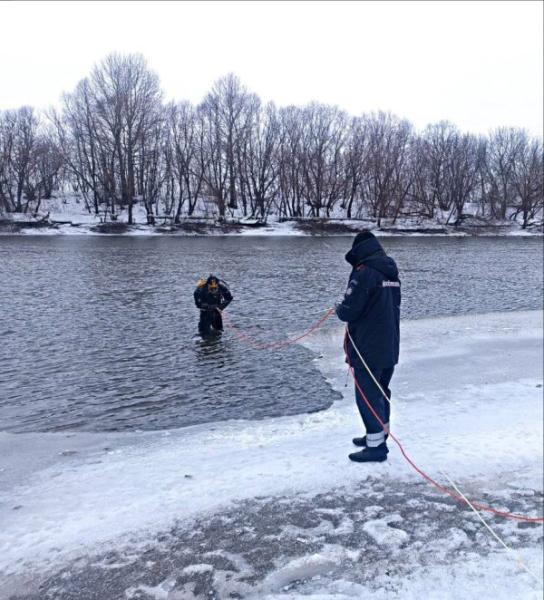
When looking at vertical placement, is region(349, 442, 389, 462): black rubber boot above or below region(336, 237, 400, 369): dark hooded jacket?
below

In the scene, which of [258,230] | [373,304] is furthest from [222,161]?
[373,304]

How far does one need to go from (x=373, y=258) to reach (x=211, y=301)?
730 centimetres

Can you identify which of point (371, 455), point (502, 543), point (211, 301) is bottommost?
point (502, 543)

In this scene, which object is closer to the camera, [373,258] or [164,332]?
[373,258]

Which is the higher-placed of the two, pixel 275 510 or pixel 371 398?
pixel 371 398

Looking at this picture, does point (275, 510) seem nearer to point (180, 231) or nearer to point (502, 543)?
point (502, 543)

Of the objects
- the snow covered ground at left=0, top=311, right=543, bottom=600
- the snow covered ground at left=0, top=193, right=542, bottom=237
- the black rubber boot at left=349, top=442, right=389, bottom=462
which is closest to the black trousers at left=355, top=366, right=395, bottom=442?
the black rubber boot at left=349, top=442, right=389, bottom=462

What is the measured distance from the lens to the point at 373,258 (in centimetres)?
488

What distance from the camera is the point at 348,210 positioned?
6925cm

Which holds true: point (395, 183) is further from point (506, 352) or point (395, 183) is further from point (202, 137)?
point (506, 352)

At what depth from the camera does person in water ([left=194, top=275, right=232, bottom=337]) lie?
11570 mm

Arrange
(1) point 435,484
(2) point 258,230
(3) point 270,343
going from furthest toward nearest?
(2) point 258,230, (3) point 270,343, (1) point 435,484

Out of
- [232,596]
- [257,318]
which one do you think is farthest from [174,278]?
[232,596]

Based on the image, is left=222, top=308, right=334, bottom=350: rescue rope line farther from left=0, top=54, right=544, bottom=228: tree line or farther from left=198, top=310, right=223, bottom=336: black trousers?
left=0, top=54, right=544, bottom=228: tree line
